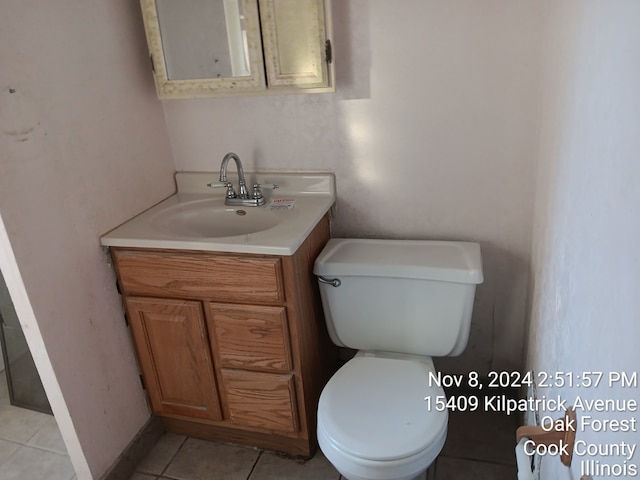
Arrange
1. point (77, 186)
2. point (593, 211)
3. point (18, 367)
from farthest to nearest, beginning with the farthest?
point (18, 367) < point (77, 186) < point (593, 211)

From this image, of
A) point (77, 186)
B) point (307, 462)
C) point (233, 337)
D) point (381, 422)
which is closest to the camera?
point (381, 422)

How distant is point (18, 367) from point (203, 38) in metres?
1.49

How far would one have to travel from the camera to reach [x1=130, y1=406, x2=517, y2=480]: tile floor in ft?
5.29

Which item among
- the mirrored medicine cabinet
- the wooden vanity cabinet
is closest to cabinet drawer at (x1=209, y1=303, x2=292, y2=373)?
the wooden vanity cabinet

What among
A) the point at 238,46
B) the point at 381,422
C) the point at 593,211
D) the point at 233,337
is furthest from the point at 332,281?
the point at 593,211

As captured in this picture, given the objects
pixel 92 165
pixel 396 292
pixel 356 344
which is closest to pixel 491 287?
pixel 396 292

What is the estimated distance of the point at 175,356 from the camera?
5.37 feet

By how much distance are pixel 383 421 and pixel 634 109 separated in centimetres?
97

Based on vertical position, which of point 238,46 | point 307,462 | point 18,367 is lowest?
point 307,462

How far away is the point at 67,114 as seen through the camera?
1.40m

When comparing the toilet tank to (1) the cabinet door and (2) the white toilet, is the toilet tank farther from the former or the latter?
(1) the cabinet door

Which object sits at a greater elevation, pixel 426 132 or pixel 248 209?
pixel 426 132

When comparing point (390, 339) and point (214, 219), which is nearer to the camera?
point (390, 339)

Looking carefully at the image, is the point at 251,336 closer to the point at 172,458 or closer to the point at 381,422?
the point at 381,422
